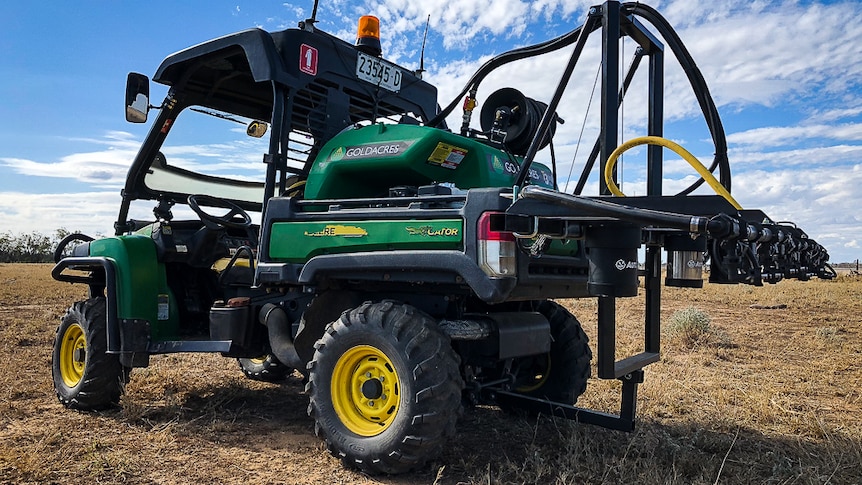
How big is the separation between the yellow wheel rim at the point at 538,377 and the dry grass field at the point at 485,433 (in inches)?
10.4

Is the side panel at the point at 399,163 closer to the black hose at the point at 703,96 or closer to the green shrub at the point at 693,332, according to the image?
the black hose at the point at 703,96

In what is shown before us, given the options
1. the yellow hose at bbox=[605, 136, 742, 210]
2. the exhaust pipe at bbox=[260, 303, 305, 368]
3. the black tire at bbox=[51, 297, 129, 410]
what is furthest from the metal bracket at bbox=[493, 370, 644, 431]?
the black tire at bbox=[51, 297, 129, 410]

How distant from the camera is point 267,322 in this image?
16.8 ft

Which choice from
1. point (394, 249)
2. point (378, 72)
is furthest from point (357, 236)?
point (378, 72)

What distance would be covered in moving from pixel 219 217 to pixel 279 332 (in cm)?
137

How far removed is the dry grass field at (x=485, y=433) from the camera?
4.12 meters

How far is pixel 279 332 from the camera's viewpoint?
510 centimetres

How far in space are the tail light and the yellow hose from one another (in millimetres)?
686

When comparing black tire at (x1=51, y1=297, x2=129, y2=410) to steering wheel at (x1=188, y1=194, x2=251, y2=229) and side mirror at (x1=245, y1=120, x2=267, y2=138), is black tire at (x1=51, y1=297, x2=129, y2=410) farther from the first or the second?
side mirror at (x1=245, y1=120, x2=267, y2=138)

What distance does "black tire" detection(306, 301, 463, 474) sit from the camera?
391 cm

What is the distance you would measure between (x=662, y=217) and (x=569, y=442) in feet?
6.55

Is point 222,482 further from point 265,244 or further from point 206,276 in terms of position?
point 206,276

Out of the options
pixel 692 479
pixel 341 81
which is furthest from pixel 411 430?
pixel 341 81

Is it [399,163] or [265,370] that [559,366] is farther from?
[265,370]
